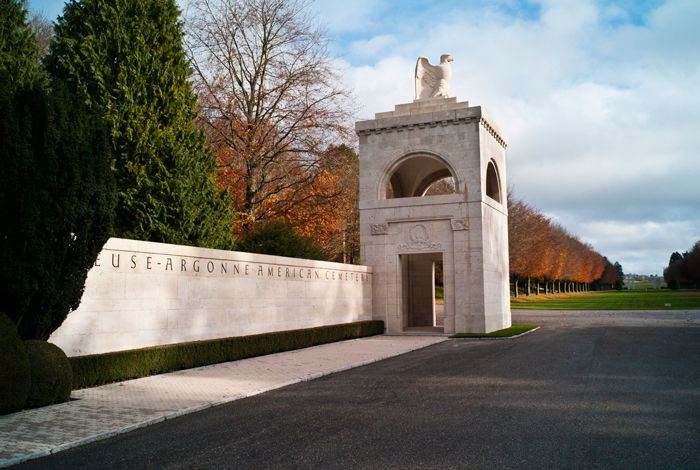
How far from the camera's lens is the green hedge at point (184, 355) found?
938 cm

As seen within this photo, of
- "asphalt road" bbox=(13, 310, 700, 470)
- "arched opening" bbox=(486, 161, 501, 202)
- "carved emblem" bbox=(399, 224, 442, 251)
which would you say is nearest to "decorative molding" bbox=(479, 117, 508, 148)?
"arched opening" bbox=(486, 161, 501, 202)

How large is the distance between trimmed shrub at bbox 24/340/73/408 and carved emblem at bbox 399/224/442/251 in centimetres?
1517

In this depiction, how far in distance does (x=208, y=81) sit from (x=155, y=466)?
22.3 m

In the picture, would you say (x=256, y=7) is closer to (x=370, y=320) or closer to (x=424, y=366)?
(x=370, y=320)

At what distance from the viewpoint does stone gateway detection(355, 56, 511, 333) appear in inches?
821

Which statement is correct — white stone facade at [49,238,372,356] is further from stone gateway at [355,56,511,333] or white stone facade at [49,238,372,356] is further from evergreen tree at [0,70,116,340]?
stone gateway at [355,56,511,333]

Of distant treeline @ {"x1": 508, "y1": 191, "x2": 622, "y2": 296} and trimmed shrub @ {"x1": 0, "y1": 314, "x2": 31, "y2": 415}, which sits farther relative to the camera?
distant treeline @ {"x1": 508, "y1": 191, "x2": 622, "y2": 296}

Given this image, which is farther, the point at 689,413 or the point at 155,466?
the point at 689,413

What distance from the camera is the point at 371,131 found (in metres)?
22.8

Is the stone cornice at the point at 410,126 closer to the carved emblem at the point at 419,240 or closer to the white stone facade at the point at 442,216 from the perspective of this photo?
the white stone facade at the point at 442,216

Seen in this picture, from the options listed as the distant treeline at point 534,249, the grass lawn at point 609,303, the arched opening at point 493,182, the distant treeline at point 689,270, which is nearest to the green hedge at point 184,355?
the arched opening at point 493,182

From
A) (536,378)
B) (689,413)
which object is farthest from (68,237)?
(689,413)

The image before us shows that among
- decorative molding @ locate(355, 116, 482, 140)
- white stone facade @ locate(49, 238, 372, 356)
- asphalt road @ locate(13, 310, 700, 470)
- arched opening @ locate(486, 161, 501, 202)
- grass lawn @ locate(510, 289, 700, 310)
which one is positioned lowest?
grass lawn @ locate(510, 289, 700, 310)

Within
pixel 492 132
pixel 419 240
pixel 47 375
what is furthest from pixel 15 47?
pixel 492 132
